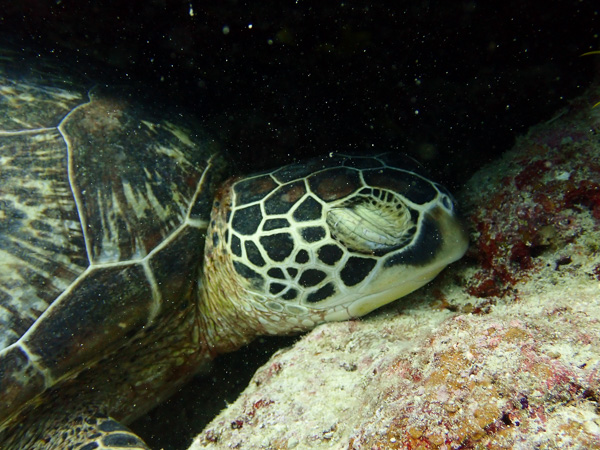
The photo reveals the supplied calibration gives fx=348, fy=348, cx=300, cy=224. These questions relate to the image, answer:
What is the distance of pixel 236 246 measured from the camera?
1.97m

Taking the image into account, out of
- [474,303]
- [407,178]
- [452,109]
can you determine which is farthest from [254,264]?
[452,109]

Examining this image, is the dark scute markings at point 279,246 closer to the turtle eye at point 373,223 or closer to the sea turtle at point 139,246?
the sea turtle at point 139,246

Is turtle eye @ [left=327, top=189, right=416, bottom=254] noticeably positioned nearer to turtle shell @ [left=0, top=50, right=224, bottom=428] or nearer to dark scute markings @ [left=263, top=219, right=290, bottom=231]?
dark scute markings @ [left=263, top=219, right=290, bottom=231]

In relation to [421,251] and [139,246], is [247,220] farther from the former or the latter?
[421,251]

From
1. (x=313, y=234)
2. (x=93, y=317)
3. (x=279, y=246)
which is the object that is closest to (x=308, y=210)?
(x=313, y=234)

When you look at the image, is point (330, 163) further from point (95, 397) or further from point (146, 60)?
point (95, 397)

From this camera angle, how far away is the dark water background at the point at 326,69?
6.72 feet

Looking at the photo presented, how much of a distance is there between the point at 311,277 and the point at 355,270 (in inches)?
9.2

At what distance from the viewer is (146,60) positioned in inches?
103

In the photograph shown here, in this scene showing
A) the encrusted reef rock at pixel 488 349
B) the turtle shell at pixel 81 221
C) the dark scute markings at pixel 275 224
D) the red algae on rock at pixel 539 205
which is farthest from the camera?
the dark scute markings at pixel 275 224

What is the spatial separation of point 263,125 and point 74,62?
133cm

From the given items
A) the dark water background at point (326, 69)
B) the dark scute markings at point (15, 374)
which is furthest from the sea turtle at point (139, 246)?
the dark water background at point (326, 69)

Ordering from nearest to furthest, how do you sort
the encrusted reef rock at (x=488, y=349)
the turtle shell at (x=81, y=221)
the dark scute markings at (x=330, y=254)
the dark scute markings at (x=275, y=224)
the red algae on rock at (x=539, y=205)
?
the encrusted reef rock at (x=488, y=349)
the red algae on rock at (x=539, y=205)
the turtle shell at (x=81, y=221)
the dark scute markings at (x=330, y=254)
the dark scute markings at (x=275, y=224)

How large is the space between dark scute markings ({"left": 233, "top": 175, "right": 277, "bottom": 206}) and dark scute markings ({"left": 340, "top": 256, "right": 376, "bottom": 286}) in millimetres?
648
